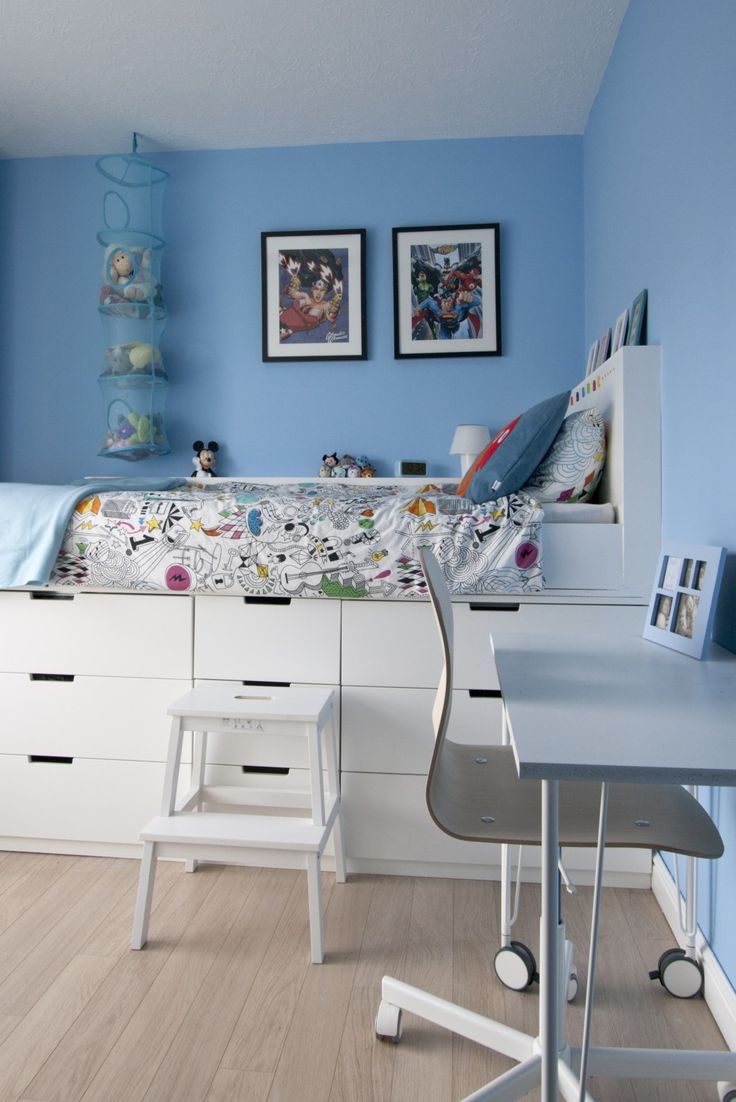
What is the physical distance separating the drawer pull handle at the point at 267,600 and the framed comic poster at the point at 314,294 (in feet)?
4.97

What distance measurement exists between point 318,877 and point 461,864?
0.53 metres

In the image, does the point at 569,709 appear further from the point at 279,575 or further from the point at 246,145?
the point at 246,145

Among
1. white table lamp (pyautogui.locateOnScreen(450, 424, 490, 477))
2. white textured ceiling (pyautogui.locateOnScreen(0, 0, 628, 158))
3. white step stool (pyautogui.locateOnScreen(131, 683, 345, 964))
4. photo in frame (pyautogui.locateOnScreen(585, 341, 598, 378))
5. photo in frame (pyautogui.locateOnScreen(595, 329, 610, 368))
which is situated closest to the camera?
white step stool (pyautogui.locateOnScreen(131, 683, 345, 964))

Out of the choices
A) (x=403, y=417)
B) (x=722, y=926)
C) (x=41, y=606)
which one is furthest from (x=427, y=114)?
(x=722, y=926)

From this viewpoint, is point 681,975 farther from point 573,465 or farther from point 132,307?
point 132,307

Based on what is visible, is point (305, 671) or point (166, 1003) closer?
point (166, 1003)

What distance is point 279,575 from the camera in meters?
2.09

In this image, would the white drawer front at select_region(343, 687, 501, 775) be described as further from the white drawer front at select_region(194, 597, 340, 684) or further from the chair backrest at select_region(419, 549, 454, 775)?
the chair backrest at select_region(419, 549, 454, 775)

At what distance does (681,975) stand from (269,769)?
1072mm

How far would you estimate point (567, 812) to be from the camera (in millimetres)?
1253

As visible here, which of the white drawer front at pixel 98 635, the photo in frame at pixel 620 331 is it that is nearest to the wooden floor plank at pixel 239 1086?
the white drawer front at pixel 98 635

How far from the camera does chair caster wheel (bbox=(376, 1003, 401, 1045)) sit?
1.43 m

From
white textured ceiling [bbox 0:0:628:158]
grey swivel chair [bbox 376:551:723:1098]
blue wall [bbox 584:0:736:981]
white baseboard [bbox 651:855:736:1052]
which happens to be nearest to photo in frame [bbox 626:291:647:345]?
blue wall [bbox 584:0:736:981]

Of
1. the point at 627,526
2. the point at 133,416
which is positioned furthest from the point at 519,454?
the point at 133,416
